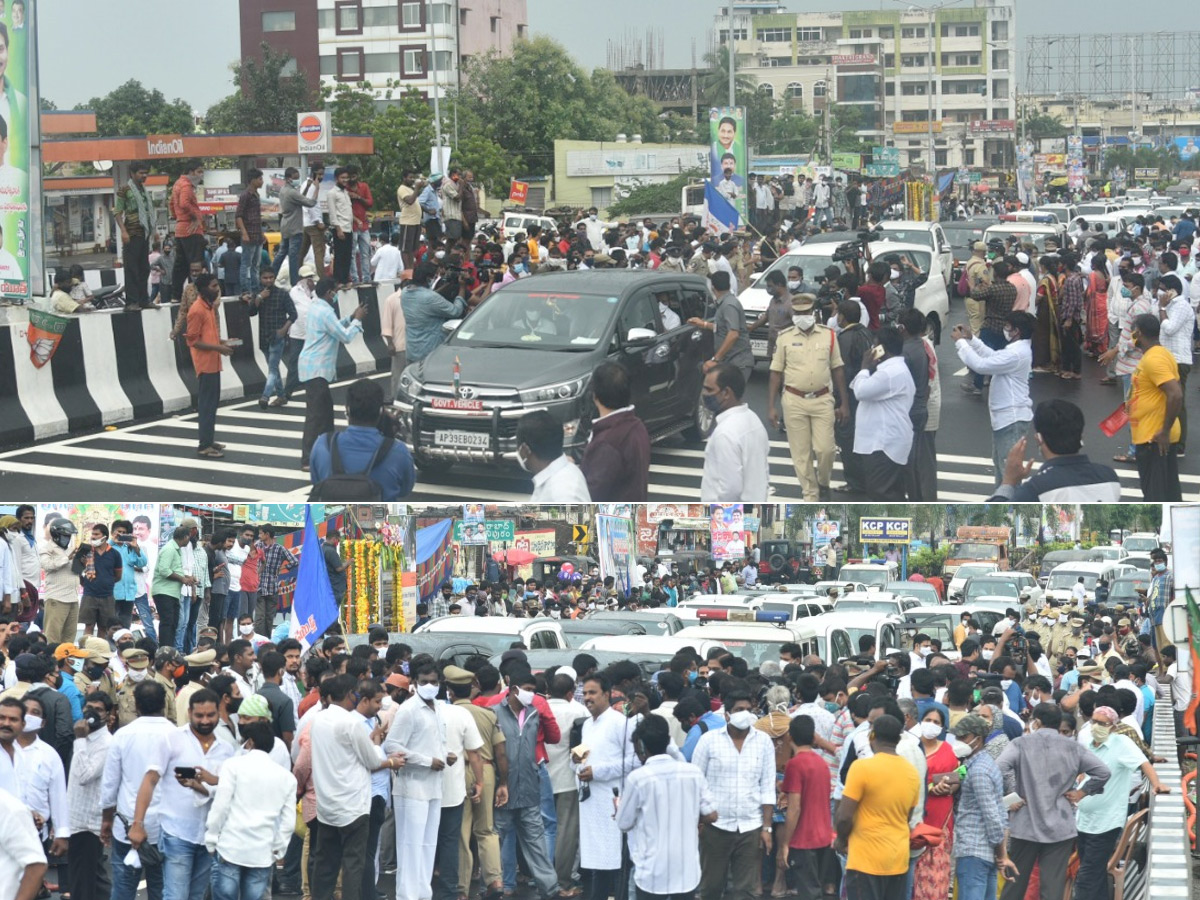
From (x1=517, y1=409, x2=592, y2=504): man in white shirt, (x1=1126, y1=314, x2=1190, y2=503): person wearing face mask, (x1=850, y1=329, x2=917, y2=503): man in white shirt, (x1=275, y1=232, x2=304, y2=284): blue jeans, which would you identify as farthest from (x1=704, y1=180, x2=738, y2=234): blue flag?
(x1=517, y1=409, x2=592, y2=504): man in white shirt

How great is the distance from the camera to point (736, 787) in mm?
9367

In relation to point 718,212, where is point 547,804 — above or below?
below

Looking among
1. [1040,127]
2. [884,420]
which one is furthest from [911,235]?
[1040,127]

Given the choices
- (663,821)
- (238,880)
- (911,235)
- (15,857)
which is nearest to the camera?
(15,857)

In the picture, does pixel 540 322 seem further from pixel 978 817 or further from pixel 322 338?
pixel 978 817

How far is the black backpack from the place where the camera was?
403 inches

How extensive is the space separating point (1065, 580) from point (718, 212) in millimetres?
10543

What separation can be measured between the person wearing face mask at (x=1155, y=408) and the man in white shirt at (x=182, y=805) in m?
7.57

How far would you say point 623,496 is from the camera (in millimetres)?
10148

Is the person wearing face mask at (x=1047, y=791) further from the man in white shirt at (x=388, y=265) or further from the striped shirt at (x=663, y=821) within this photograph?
the man in white shirt at (x=388, y=265)

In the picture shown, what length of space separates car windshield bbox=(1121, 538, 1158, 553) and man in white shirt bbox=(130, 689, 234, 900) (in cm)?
1426

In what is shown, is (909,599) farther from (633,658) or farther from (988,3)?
(988,3)

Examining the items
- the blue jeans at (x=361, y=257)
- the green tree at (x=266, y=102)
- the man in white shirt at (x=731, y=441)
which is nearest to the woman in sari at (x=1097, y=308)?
the blue jeans at (x=361, y=257)

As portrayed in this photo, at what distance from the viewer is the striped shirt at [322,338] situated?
15.0m
